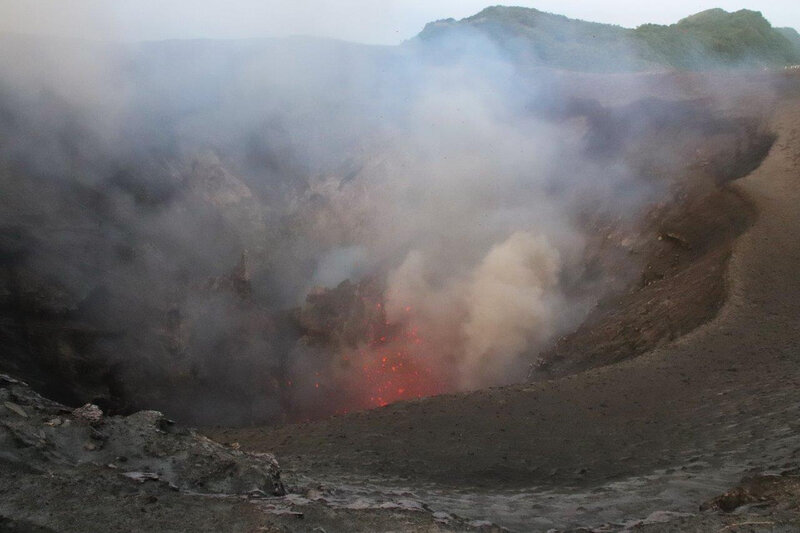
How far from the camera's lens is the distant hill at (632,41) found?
2534 centimetres

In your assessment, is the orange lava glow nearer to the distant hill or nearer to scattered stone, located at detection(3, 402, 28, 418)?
scattered stone, located at detection(3, 402, 28, 418)

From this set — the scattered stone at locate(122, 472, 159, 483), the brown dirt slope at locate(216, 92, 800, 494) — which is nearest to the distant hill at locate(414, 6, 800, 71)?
the brown dirt slope at locate(216, 92, 800, 494)

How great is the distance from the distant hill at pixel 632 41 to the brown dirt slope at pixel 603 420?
19.7m

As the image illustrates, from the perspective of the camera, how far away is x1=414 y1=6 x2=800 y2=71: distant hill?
83.1 feet

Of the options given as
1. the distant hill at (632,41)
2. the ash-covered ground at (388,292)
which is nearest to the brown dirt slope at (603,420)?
the ash-covered ground at (388,292)

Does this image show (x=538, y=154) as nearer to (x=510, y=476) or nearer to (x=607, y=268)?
(x=607, y=268)

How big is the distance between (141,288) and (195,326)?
118 cm

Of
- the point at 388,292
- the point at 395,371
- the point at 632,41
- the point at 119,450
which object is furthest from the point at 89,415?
the point at 632,41

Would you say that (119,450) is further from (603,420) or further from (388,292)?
(388,292)

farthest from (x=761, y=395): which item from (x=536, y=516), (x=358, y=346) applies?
(x=358, y=346)

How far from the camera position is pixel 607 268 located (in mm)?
10227

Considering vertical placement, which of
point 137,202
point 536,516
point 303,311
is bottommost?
point 536,516

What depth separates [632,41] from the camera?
27500 mm

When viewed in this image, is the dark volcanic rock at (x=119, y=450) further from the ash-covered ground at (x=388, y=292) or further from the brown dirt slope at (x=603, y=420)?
the brown dirt slope at (x=603, y=420)
